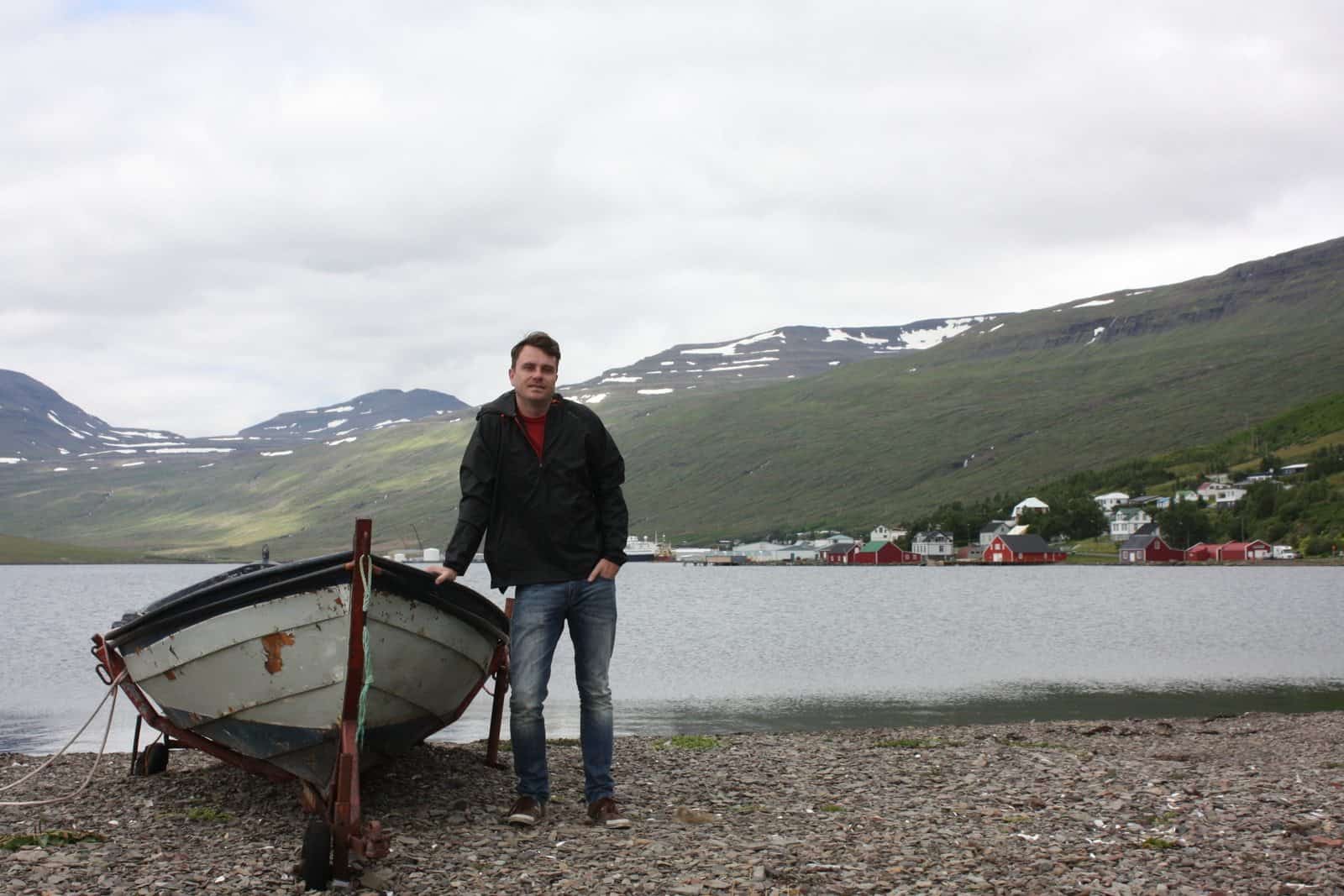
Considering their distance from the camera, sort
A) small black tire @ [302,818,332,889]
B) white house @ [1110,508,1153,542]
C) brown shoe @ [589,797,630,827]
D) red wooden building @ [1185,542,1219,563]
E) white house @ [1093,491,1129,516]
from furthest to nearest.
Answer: white house @ [1093,491,1129,516], white house @ [1110,508,1153,542], red wooden building @ [1185,542,1219,563], brown shoe @ [589,797,630,827], small black tire @ [302,818,332,889]

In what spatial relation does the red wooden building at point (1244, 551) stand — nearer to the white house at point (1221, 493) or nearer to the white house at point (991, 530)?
the white house at point (1221, 493)

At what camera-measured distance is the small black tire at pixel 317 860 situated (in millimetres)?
8031

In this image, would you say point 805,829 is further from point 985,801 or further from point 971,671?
point 971,671

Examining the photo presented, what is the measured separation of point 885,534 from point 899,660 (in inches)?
6033

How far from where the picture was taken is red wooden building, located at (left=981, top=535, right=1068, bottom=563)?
509 feet

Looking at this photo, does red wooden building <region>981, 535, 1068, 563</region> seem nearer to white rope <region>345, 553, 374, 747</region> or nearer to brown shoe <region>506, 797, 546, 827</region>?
brown shoe <region>506, 797, 546, 827</region>

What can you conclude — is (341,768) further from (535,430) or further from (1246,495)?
(1246,495)

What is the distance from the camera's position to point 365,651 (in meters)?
9.59

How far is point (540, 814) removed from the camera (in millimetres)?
9906

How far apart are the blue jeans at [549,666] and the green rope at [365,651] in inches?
43.3

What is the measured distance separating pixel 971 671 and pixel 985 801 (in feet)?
86.6

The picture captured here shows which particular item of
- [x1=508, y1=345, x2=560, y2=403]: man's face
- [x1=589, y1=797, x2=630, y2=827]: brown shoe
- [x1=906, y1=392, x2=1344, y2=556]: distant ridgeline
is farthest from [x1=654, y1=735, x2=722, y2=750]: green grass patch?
[x1=906, y1=392, x2=1344, y2=556]: distant ridgeline

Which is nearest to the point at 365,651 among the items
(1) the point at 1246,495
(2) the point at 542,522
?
(2) the point at 542,522

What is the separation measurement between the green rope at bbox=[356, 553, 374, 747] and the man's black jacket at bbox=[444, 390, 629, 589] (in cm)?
59
